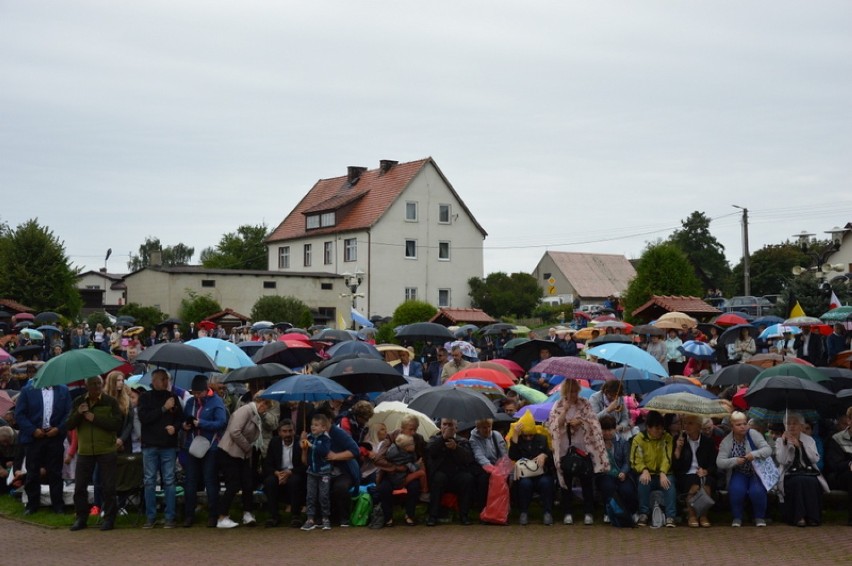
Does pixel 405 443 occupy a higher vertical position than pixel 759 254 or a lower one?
lower

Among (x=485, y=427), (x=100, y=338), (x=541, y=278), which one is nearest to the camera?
(x=485, y=427)

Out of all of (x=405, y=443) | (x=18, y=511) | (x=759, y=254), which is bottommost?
(x=18, y=511)

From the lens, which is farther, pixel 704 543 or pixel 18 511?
pixel 18 511

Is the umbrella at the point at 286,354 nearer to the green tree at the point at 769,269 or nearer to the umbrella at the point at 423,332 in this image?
the umbrella at the point at 423,332

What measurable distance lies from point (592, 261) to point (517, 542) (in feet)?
307

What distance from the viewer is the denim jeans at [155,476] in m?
12.9

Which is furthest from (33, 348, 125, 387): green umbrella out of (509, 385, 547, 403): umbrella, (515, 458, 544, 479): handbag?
(509, 385, 547, 403): umbrella

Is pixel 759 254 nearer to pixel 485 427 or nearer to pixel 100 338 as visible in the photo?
pixel 100 338

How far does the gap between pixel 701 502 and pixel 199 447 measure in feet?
20.7

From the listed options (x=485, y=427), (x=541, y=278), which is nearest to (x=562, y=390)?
(x=485, y=427)

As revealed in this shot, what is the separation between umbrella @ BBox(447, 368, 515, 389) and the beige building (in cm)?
4737

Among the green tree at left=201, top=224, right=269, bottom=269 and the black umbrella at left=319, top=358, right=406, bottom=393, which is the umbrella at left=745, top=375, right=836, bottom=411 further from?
the green tree at left=201, top=224, right=269, bottom=269

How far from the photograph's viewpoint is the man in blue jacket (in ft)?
44.8

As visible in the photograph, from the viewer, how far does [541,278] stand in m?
103
